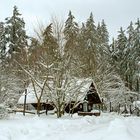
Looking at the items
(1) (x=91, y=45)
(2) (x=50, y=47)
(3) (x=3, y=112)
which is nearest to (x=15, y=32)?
(1) (x=91, y=45)

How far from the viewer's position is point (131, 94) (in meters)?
63.5

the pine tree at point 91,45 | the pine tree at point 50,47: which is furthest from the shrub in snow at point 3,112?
the pine tree at point 91,45

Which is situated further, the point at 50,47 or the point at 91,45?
the point at 91,45

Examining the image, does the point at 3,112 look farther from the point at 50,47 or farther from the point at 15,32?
the point at 15,32

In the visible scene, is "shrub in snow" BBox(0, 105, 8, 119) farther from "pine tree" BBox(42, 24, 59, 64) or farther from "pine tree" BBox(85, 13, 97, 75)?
"pine tree" BBox(85, 13, 97, 75)

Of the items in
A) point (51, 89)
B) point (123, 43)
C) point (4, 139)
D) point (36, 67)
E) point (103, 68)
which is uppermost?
point (123, 43)

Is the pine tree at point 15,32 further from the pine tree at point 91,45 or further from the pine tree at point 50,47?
the pine tree at point 50,47

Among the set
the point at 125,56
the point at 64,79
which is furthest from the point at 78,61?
the point at 125,56

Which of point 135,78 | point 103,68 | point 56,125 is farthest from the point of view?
point 135,78

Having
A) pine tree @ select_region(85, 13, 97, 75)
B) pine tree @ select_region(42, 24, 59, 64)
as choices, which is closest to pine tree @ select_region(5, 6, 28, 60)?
pine tree @ select_region(85, 13, 97, 75)

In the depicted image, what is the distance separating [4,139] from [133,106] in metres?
50.2

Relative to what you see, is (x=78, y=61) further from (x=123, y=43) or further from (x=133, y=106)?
(x=123, y=43)

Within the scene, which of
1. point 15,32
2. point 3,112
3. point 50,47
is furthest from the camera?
point 15,32

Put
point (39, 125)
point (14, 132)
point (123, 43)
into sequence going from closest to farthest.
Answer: point (14, 132) < point (39, 125) < point (123, 43)
